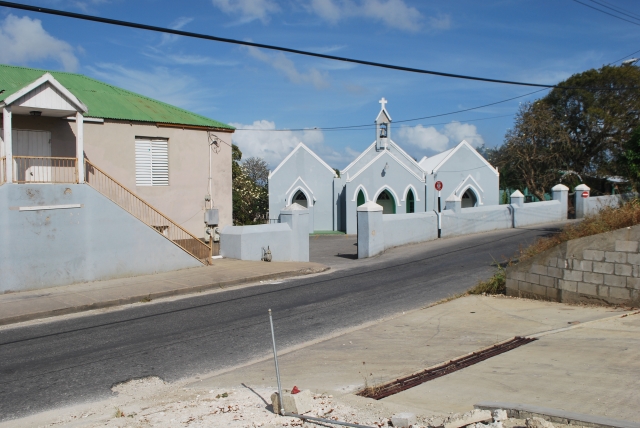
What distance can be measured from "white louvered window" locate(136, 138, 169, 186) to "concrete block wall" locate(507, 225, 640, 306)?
12.7 meters

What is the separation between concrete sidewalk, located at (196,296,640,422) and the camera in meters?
5.77

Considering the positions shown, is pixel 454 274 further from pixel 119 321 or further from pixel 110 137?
pixel 110 137

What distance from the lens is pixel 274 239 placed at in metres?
19.6

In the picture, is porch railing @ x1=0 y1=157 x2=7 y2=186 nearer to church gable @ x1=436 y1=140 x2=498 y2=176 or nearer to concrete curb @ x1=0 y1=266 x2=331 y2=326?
concrete curb @ x1=0 y1=266 x2=331 y2=326

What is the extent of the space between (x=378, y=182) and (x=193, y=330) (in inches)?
1118

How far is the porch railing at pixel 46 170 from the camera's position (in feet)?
52.1

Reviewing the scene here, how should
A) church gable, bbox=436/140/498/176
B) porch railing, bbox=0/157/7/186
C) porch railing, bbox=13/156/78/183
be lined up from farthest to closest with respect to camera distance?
church gable, bbox=436/140/498/176 < porch railing, bbox=13/156/78/183 < porch railing, bbox=0/157/7/186

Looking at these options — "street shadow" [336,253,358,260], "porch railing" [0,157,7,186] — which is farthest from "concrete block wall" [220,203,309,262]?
"porch railing" [0,157,7,186]

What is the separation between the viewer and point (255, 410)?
18.7ft

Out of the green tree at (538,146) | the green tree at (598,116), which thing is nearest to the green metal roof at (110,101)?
the green tree at (538,146)

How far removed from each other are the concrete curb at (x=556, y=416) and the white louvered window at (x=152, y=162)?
15.9m

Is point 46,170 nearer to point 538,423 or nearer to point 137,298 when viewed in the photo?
point 137,298

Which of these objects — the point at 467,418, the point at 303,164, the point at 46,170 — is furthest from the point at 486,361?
the point at 303,164

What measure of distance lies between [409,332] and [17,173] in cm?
1204
